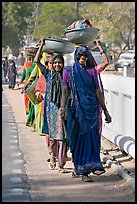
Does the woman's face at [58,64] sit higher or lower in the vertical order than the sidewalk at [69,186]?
higher

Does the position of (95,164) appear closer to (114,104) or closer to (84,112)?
(84,112)

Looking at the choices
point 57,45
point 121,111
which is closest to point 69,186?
point 57,45

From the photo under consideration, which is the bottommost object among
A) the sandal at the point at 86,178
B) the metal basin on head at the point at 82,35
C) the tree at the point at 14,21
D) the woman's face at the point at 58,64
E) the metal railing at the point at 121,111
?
the sandal at the point at 86,178

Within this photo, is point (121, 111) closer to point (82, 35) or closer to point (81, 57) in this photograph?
point (82, 35)

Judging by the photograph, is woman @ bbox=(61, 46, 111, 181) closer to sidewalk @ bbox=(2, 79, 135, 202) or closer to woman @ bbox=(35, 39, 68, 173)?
sidewalk @ bbox=(2, 79, 135, 202)

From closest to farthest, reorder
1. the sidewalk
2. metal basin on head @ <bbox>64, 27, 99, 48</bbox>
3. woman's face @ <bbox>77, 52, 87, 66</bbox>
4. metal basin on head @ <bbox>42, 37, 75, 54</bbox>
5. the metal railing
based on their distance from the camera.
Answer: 1. the sidewalk
2. woman's face @ <bbox>77, 52, 87, 66</bbox>
3. metal basin on head @ <bbox>64, 27, 99, 48</bbox>
4. metal basin on head @ <bbox>42, 37, 75, 54</bbox>
5. the metal railing

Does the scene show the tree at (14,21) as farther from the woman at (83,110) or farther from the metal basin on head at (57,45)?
the woman at (83,110)

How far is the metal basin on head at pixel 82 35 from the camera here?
8.03 metres

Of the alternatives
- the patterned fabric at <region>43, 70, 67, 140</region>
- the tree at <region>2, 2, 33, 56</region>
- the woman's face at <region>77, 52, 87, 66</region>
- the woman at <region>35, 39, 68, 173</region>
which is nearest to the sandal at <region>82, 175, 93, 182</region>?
the woman at <region>35, 39, 68, 173</region>

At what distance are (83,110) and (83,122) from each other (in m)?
0.15

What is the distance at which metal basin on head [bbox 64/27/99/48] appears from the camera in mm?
8031

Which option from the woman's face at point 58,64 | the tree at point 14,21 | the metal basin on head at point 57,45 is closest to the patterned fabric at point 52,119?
the woman's face at point 58,64

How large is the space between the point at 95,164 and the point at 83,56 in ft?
4.40

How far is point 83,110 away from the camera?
7.38m
